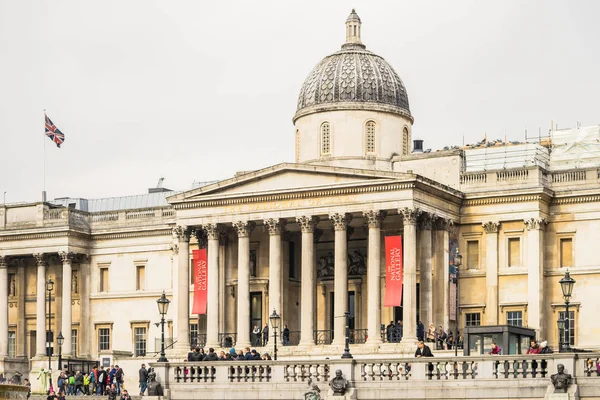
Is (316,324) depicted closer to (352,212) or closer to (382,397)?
(352,212)

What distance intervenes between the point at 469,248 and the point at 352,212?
737cm

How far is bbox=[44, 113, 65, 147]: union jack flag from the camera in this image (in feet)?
283

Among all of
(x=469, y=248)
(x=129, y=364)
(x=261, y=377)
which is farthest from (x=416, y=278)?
(x=261, y=377)

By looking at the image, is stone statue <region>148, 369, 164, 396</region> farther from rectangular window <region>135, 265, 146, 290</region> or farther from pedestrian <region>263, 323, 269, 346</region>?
rectangular window <region>135, 265, 146, 290</region>

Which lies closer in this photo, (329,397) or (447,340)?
(329,397)

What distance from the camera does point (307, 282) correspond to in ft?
238

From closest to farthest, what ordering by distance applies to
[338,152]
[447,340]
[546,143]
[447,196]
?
[447,340]
[447,196]
[338,152]
[546,143]

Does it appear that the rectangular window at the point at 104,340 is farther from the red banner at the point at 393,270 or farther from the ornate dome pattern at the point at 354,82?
the red banner at the point at 393,270

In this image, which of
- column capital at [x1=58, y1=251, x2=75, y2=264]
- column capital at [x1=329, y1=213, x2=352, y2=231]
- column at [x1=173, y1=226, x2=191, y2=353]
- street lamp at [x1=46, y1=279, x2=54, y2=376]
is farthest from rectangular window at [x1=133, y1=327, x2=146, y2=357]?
column capital at [x1=329, y1=213, x2=352, y2=231]

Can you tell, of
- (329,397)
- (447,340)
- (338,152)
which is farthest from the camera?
(338,152)

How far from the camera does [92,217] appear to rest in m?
89.1

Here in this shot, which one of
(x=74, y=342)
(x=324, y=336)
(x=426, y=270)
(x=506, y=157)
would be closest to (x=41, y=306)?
(x=74, y=342)

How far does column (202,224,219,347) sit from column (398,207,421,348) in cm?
1090

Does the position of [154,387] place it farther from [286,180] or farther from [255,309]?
[255,309]
